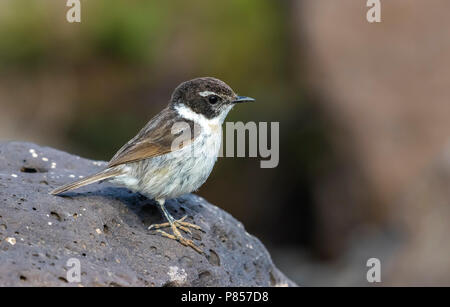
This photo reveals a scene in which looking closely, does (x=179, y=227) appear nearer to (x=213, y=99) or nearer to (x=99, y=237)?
(x=99, y=237)

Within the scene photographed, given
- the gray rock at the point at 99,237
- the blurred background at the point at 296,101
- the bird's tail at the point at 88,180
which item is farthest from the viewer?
the blurred background at the point at 296,101

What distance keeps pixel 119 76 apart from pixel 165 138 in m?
8.40

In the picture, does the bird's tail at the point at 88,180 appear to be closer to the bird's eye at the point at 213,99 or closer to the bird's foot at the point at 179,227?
the bird's foot at the point at 179,227

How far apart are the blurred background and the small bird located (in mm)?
4926

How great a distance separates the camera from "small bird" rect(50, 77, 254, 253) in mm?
6051

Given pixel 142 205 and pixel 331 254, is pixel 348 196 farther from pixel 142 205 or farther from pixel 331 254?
pixel 142 205

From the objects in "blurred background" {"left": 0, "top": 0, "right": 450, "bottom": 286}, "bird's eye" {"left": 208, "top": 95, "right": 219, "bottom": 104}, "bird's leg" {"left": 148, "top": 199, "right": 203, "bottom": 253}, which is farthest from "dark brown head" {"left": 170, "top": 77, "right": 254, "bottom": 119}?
"blurred background" {"left": 0, "top": 0, "right": 450, "bottom": 286}

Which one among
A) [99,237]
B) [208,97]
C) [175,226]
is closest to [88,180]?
[99,237]

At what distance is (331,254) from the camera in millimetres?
12781

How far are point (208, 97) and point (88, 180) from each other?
4.95 feet

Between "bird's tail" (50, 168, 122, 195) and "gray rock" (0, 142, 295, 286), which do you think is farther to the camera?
"bird's tail" (50, 168, 122, 195)

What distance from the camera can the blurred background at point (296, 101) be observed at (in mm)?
11484

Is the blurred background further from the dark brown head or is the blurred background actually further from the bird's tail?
the bird's tail

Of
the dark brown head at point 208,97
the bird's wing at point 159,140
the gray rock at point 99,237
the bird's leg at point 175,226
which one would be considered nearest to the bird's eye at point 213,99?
the dark brown head at point 208,97
